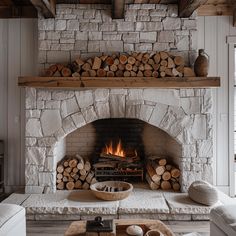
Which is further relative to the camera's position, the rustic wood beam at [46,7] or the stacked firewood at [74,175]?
the stacked firewood at [74,175]

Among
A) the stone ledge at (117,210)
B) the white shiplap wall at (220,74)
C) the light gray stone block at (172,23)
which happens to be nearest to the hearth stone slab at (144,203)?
the stone ledge at (117,210)

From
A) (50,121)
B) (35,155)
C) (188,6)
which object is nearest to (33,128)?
(50,121)

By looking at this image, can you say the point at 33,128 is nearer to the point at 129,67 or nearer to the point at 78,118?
the point at 78,118

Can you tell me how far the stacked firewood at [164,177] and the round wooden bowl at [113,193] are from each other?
0.56 m

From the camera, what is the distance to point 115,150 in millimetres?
4484

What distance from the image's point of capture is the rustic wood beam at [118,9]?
3.52 meters

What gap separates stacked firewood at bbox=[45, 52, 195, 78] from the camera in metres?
3.78

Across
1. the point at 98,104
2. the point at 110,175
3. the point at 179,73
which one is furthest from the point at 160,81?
the point at 110,175

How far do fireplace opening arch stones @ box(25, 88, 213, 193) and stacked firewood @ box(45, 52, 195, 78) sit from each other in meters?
0.23

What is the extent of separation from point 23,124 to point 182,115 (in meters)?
2.28

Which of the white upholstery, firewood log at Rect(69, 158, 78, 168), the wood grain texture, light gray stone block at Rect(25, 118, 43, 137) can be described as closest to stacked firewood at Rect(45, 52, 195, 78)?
the wood grain texture

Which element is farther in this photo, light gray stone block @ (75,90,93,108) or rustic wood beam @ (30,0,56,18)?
light gray stone block @ (75,90,93,108)

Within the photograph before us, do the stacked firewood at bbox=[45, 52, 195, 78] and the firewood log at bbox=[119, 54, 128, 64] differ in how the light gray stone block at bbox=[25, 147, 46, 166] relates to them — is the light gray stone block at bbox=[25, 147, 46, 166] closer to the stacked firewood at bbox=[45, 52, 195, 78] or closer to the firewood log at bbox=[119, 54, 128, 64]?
the stacked firewood at bbox=[45, 52, 195, 78]

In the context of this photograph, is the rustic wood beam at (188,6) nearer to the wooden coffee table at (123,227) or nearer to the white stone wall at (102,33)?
the white stone wall at (102,33)
